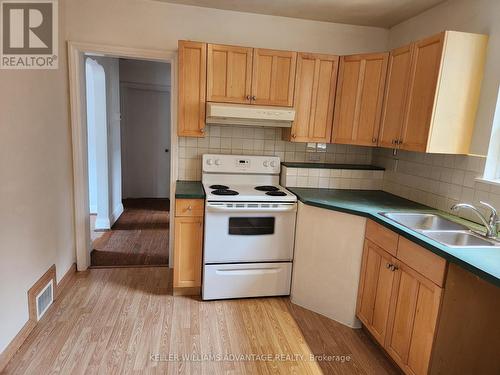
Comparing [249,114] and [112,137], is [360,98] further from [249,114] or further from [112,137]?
[112,137]

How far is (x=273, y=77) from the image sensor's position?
2811mm

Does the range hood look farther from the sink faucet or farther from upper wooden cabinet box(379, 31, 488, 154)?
the sink faucet

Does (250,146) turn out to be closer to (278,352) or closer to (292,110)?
(292,110)

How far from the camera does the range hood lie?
102 inches

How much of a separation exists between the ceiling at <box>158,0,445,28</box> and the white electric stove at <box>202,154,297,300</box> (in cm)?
157

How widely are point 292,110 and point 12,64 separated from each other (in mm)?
1955

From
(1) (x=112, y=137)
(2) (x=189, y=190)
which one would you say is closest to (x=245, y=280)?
(2) (x=189, y=190)

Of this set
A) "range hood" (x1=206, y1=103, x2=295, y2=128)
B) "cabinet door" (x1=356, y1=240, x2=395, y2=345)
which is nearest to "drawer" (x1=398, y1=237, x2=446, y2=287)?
"cabinet door" (x1=356, y1=240, x2=395, y2=345)

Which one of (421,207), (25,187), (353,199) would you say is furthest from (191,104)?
(421,207)

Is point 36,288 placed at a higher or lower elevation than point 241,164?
lower

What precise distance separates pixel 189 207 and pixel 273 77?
4.30 feet

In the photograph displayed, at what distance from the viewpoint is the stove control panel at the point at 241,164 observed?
10.0ft

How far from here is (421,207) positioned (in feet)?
8.42

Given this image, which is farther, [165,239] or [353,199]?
[165,239]
